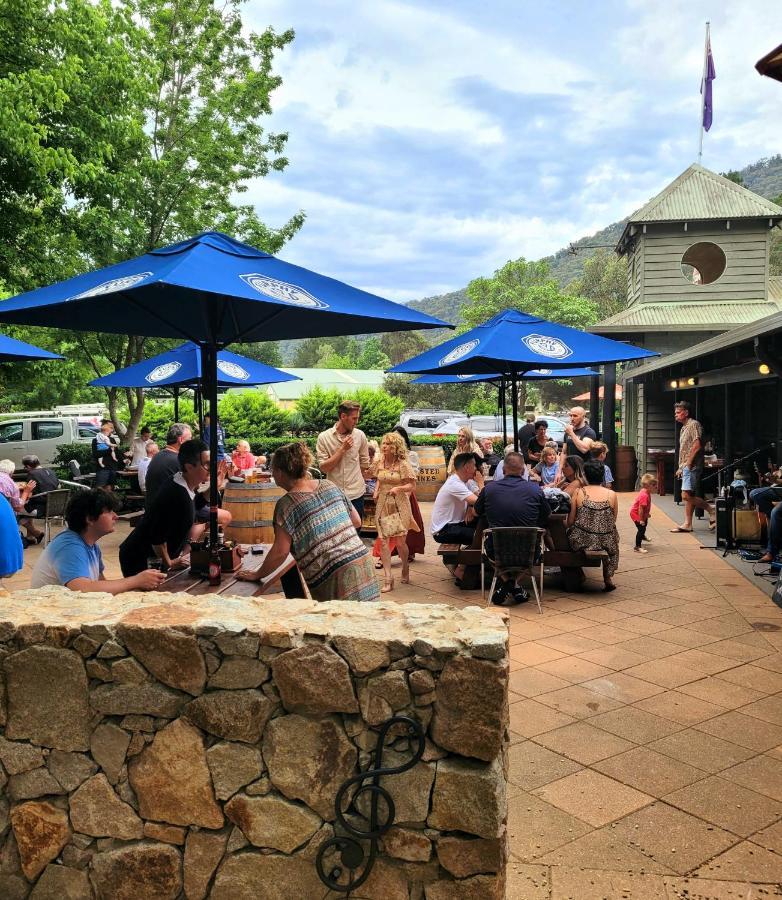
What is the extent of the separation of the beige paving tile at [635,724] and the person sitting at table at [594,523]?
9.25 ft

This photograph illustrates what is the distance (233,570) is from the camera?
169 inches

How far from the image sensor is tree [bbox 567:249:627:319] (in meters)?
76.9

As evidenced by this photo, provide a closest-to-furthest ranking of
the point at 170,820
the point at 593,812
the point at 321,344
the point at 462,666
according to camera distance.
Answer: the point at 462,666 < the point at 170,820 < the point at 593,812 < the point at 321,344

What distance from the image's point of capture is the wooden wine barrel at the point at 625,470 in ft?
52.8

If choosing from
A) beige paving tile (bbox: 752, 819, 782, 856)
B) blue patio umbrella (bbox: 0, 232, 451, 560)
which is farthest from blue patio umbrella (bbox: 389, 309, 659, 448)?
beige paving tile (bbox: 752, 819, 782, 856)

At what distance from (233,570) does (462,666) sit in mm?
2254

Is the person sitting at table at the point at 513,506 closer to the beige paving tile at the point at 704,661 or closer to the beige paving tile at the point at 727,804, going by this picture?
the beige paving tile at the point at 704,661

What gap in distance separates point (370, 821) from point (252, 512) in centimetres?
431

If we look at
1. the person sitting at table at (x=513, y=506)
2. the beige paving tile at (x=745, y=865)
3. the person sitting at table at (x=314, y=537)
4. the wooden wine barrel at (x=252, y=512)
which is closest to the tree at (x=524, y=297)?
the person sitting at table at (x=513, y=506)

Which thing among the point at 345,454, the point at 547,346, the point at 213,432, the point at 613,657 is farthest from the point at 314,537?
the point at 547,346

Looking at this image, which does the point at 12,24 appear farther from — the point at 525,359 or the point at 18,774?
the point at 18,774

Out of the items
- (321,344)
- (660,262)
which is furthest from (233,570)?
(321,344)

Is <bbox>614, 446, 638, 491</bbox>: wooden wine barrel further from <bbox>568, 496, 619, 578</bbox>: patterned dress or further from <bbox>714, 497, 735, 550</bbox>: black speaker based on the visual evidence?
<bbox>568, 496, 619, 578</bbox>: patterned dress

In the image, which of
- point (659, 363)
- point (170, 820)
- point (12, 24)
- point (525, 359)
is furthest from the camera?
point (659, 363)
